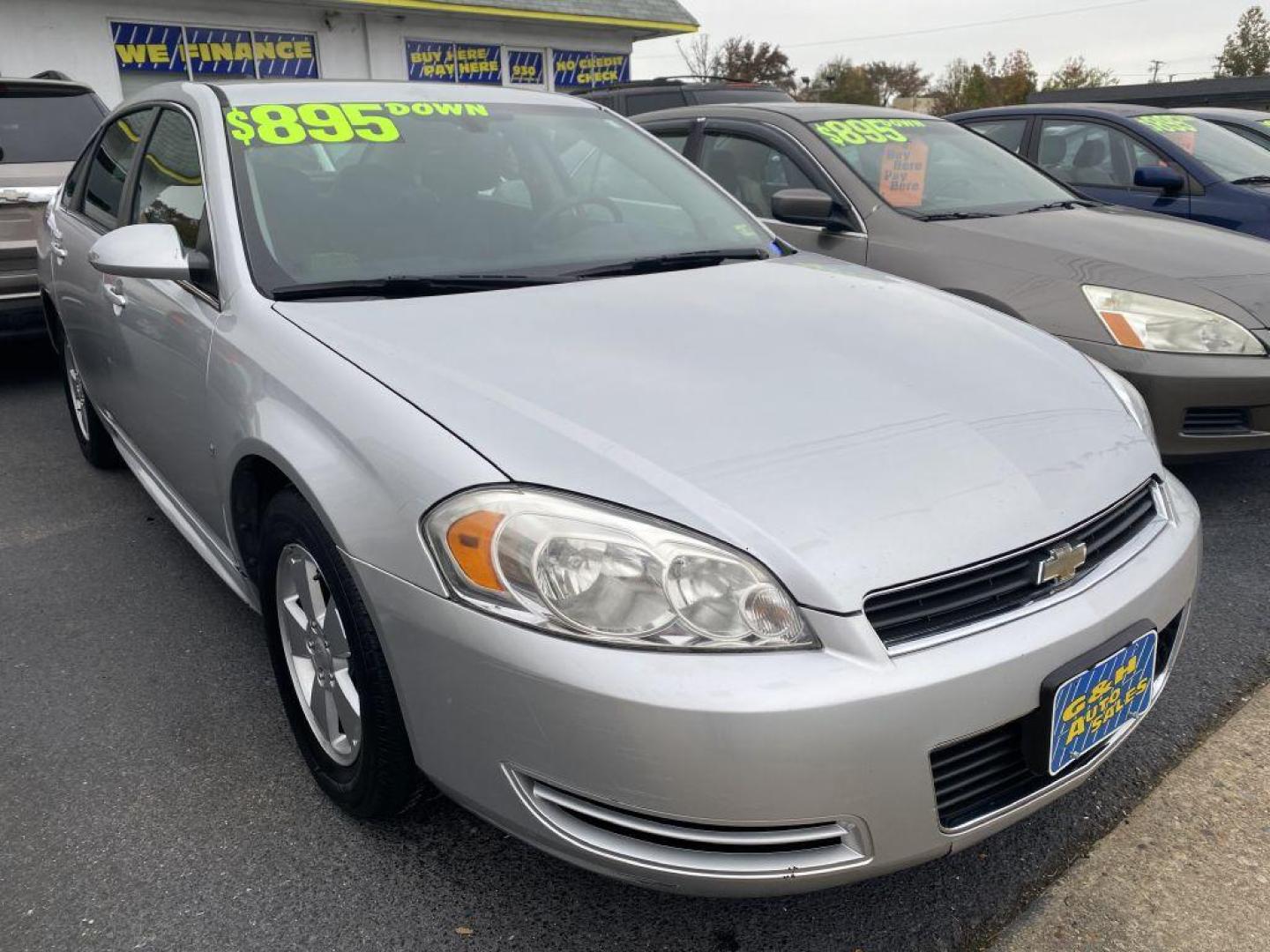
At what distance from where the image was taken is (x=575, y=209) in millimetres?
2844

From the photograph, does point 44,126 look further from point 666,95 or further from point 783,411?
point 783,411

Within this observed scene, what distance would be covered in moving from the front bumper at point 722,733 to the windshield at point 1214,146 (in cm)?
563

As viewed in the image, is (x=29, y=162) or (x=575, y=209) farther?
(x=29, y=162)

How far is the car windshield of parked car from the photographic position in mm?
5785

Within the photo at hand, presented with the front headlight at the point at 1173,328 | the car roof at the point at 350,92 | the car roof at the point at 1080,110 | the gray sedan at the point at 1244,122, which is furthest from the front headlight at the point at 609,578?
the gray sedan at the point at 1244,122

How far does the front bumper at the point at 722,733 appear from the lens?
1.46 meters

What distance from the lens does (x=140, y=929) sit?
1.87m

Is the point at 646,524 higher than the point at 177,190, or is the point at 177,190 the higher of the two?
the point at 177,190

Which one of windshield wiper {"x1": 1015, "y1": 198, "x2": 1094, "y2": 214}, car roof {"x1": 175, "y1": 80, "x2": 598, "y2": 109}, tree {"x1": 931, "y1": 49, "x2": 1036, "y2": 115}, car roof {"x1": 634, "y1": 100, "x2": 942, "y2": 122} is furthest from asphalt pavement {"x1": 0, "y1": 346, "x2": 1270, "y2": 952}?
tree {"x1": 931, "y1": 49, "x2": 1036, "y2": 115}

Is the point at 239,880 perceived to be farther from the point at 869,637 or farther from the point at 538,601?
the point at 869,637

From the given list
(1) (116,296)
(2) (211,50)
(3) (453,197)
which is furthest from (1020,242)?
(2) (211,50)

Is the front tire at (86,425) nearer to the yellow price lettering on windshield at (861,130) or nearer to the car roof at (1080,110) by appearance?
the yellow price lettering on windshield at (861,130)

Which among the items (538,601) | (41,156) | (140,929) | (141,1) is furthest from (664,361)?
(141,1)

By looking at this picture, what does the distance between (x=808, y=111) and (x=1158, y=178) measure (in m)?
2.38
